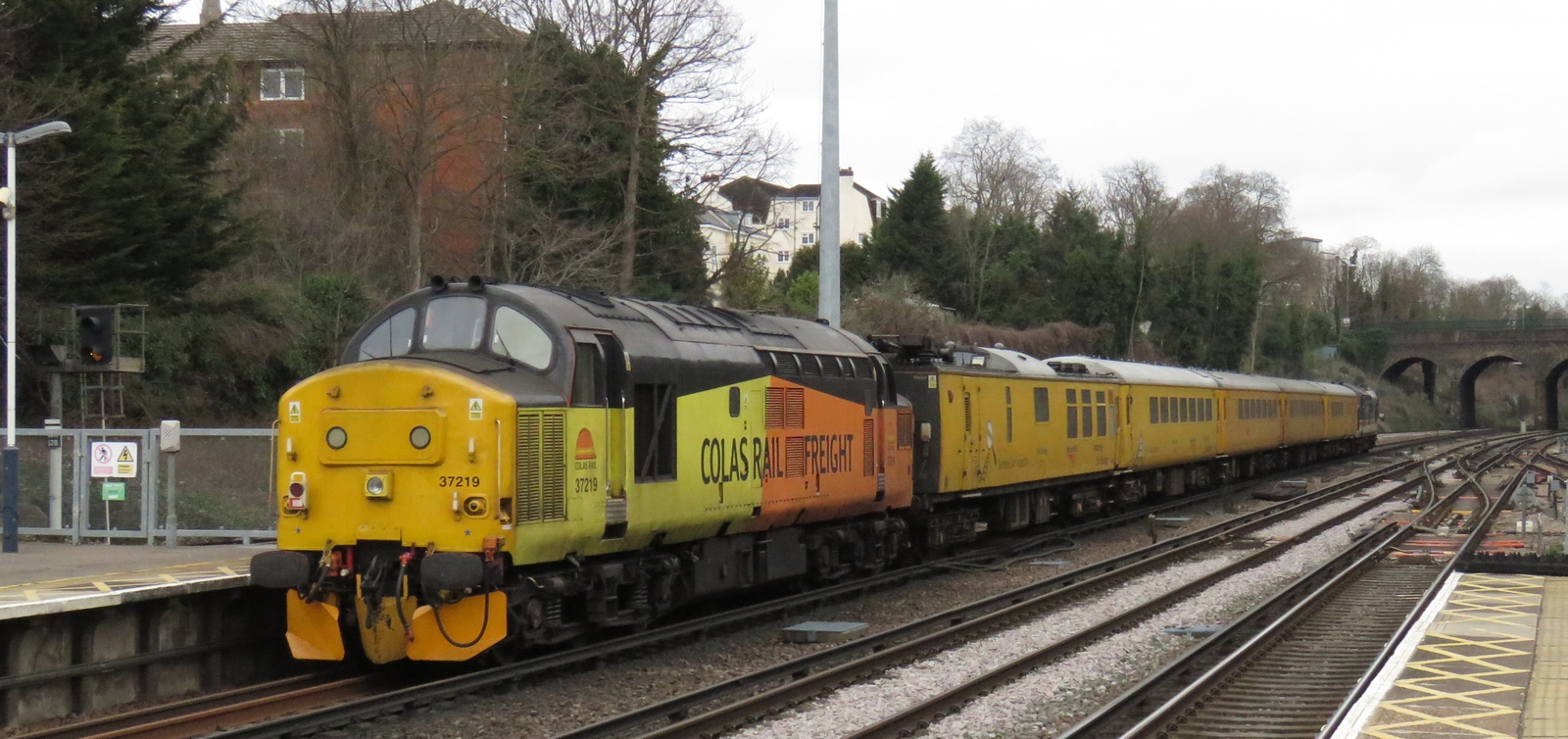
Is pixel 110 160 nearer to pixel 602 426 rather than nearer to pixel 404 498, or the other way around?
pixel 602 426

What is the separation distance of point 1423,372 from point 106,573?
106m

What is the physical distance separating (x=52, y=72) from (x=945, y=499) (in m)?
16.0

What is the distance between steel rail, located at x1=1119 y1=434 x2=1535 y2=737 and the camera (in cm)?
993

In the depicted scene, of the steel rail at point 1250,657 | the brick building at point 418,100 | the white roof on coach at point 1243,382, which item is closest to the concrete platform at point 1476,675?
the steel rail at point 1250,657

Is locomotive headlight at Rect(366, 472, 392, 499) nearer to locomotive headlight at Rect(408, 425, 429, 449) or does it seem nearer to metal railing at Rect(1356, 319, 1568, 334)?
locomotive headlight at Rect(408, 425, 429, 449)

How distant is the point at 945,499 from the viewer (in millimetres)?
19375

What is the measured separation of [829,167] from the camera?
20234 millimetres

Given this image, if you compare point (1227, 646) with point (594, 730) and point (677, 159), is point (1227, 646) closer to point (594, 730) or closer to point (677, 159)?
Result: point (594, 730)

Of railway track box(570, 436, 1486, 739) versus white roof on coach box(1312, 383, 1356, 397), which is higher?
white roof on coach box(1312, 383, 1356, 397)

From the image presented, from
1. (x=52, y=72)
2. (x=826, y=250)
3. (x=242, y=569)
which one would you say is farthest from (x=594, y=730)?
(x=52, y=72)

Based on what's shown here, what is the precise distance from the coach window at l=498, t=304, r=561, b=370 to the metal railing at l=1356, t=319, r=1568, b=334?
90980 millimetres

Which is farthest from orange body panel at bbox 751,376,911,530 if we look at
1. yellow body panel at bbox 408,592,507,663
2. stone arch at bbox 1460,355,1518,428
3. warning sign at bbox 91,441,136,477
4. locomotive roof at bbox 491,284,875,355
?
stone arch at bbox 1460,355,1518,428

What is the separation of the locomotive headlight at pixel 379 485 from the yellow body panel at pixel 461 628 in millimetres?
890

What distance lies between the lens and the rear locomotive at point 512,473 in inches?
404
